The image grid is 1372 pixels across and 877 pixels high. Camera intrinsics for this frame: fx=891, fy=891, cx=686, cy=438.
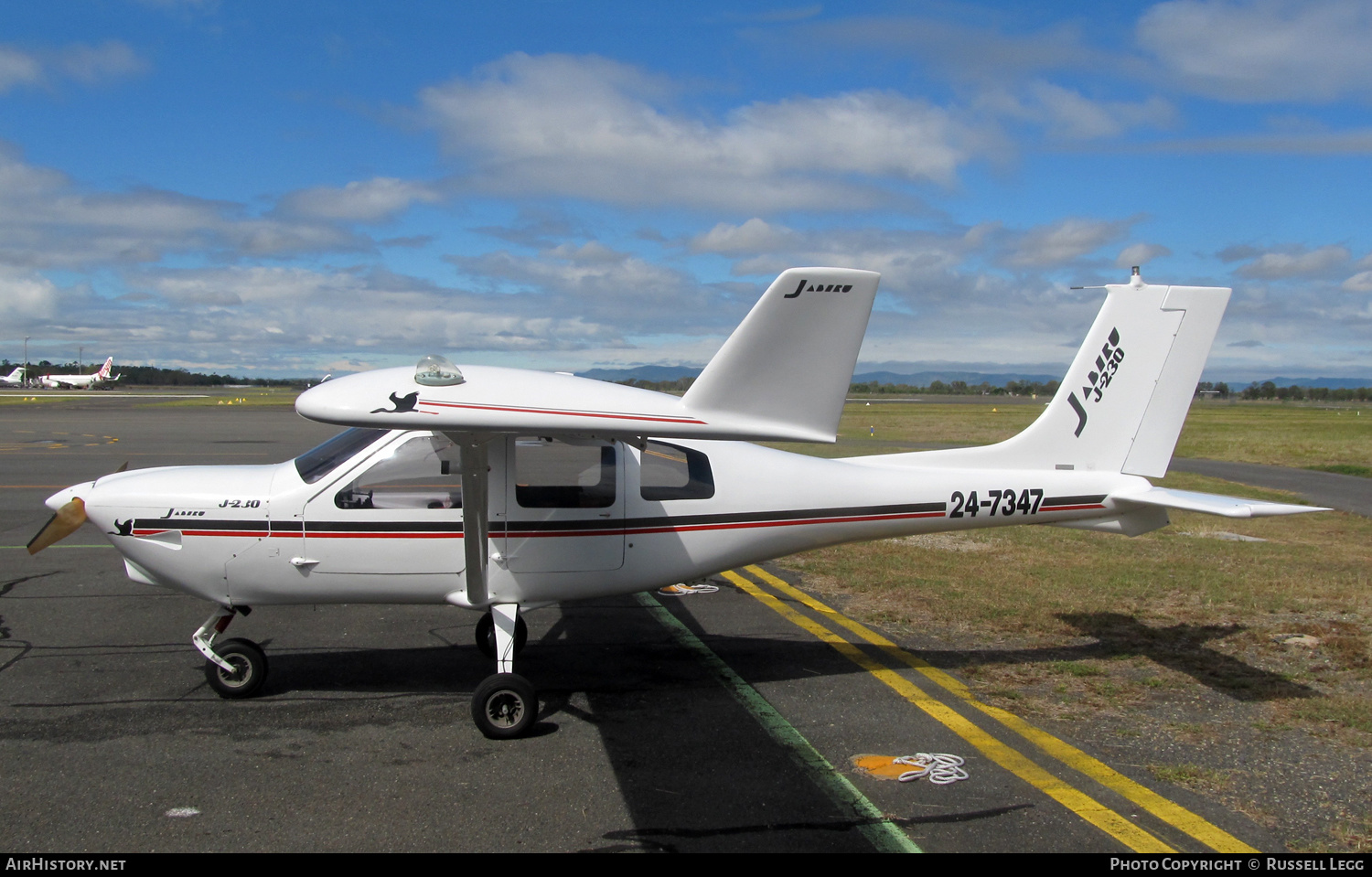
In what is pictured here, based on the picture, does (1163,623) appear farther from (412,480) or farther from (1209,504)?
(412,480)

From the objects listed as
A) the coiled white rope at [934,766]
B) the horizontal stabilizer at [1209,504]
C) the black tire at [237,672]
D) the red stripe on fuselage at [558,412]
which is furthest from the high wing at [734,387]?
the horizontal stabilizer at [1209,504]

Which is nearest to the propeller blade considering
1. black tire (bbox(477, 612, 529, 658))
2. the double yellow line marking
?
black tire (bbox(477, 612, 529, 658))

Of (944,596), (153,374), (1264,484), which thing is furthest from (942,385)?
(944,596)

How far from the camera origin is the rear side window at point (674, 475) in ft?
20.2

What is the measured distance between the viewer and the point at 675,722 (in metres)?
5.45

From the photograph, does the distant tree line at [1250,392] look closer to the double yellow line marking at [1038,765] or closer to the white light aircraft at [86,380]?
the white light aircraft at [86,380]

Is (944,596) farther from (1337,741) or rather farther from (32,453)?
(32,453)

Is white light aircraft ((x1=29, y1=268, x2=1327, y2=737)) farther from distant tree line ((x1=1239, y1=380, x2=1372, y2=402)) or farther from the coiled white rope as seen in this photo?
distant tree line ((x1=1239, y1=380, x2=1372, y2=402))

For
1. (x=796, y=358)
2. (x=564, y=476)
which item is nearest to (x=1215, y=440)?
(x=564, y=476)

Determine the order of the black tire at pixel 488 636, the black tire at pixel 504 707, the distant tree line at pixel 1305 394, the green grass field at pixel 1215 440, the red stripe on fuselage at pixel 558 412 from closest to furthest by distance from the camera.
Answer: the red stripe on fuselage at pixel 558 412, the black tire at pixel 504 707, the black tire at pixel 488 636, the green grass field at pixel 1215 440, the distant tree line at pixel 1305 394

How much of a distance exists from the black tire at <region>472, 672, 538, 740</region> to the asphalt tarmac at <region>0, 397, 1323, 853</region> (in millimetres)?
84

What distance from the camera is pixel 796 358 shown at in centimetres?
466

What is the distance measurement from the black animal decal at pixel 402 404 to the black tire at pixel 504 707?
1.87 metres

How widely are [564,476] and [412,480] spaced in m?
1.01
